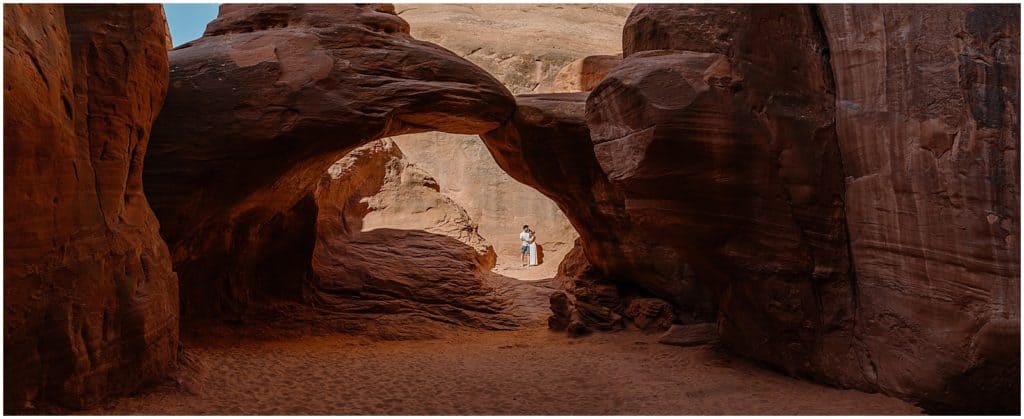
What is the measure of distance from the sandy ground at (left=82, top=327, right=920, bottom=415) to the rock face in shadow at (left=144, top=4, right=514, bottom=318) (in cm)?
165

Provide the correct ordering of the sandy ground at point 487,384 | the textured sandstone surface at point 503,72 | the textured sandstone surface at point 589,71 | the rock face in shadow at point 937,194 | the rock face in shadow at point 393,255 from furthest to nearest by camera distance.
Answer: the textured sandstone surface at point 503,72
the textured sandstone surface at point 589,71
the rock face in shadow at point 393,255
the sandy ground at point 487,384
the rock face in shadow at point 937,194

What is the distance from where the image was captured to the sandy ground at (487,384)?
603 cm

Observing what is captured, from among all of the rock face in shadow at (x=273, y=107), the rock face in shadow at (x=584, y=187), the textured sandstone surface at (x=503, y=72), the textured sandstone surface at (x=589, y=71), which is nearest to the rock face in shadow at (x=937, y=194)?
the rock face in shadow at (x=584, y=187)

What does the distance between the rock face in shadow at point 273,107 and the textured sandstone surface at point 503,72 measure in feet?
28.9

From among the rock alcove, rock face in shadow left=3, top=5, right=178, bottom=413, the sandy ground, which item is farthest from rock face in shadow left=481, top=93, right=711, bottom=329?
rock face in shadow left=3, top=5, right=178, bottom=413

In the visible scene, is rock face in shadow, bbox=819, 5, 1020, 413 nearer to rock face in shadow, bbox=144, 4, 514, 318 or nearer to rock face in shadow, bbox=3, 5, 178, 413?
rock face in shadow, bbox=144, 4, 514, 318

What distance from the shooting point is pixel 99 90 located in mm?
6062

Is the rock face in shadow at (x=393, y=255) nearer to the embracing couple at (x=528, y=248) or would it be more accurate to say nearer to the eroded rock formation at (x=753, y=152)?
the embracing couple at (x=528, y=248)

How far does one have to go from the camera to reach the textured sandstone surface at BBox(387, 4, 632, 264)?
67.9ft

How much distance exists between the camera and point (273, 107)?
7.84 m

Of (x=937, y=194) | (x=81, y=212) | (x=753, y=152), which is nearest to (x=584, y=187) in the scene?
(x=753, y=152)

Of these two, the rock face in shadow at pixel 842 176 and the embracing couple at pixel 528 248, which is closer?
the rock face in shadow at pixel 842 176

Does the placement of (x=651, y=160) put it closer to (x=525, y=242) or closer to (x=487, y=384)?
(x=487, y=384)

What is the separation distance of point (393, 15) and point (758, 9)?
447 cm
